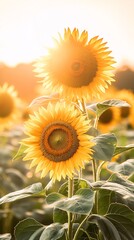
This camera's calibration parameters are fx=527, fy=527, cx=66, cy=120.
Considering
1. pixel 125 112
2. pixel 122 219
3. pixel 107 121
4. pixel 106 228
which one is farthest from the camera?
pixel 125 112

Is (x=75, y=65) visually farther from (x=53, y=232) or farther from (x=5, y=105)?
(x=5, y=105)

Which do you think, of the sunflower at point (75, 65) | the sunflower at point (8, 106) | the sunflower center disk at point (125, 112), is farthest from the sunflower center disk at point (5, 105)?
the sunflower at point (75, 65)

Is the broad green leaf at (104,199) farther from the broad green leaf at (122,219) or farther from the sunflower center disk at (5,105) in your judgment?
the sunflower center disk at (5,105)

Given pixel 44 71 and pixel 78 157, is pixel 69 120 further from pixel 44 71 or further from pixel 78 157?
pixel 44 71

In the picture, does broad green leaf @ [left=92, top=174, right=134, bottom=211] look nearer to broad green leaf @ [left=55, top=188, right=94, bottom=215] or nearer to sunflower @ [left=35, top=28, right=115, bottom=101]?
broad green leaf @ [left=55, top=188, right=94, bottom=215]

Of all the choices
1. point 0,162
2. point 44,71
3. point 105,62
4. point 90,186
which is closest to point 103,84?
point 105,62

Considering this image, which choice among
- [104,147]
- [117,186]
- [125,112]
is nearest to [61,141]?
[104,147]

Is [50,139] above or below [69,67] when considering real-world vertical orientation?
below
